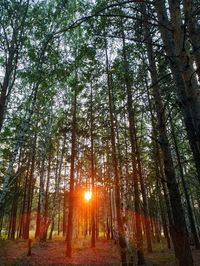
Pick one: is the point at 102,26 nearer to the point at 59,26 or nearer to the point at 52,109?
the point at 59,26

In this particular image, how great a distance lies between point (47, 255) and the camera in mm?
14961

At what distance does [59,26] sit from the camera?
44.2 ft

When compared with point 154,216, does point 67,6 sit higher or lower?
higher

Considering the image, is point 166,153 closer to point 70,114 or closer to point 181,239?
point 181,239

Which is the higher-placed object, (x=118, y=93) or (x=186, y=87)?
(x=118, y=93)

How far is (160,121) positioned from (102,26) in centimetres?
289

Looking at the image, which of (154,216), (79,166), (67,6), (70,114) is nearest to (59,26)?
(67,6)

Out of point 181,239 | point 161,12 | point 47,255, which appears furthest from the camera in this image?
point 47,255

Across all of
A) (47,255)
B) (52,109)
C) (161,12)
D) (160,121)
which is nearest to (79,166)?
(52,109)

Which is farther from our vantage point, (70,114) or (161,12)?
(70,114)

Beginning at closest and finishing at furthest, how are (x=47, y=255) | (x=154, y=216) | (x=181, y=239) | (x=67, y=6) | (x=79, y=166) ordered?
(x=181, y=239)
(x=67, y=6)
(x=47, y=255)
(x=79, y=166)
(x=154, y=216)

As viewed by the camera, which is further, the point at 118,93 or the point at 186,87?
the point at 118,93

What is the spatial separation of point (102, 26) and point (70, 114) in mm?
14587

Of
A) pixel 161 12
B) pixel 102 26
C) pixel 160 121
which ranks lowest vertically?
pixel 161 12
